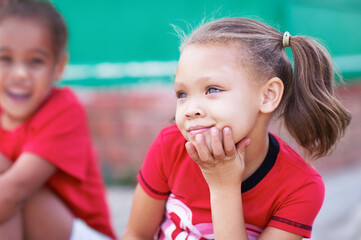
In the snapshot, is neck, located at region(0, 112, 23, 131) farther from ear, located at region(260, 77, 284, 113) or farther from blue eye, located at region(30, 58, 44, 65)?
ear, located at region(260, 77, 284, 113)

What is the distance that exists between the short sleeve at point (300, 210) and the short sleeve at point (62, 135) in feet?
3.49

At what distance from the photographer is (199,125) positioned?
1.54m

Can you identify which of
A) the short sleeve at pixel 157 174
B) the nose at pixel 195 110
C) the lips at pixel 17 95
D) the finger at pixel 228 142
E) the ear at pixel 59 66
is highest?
the ear at pixel 59 66

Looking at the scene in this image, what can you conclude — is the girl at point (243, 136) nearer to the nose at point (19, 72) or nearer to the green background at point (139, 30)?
the nose at point (19, 72)

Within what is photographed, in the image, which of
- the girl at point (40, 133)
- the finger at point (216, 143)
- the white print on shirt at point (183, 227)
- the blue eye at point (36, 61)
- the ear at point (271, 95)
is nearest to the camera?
the finger at point (216, 143)

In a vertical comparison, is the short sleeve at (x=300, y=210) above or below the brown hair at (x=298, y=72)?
below

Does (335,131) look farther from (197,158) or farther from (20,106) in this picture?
(20,106)

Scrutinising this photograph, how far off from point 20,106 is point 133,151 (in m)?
1.99

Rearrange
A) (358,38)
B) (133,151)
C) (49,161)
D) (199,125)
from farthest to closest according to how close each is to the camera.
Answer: (133,151) → (358,38) → (49,161) → (199,125)

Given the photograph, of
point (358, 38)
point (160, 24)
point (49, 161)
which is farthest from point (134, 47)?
point (358, 38)

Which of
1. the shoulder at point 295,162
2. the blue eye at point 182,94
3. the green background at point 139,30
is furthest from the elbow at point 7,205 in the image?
the green background at point 139,30

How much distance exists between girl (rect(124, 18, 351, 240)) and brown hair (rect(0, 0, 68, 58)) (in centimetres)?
93

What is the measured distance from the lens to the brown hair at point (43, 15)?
2363mm

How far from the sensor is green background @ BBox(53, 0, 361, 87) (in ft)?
9.70
